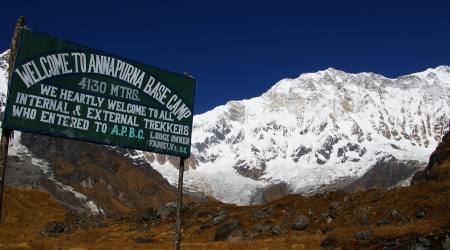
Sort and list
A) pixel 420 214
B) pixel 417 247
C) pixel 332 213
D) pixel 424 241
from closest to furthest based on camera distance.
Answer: pixel 417 247 → pixel 424 241 → pixel 420 214 → pixel 332 213

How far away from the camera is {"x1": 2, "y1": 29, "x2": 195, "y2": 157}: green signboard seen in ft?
45.4

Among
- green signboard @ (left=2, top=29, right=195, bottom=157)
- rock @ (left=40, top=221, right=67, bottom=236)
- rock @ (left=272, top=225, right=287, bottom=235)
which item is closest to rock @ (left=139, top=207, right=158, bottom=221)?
rock @ (left=40, top=221, right=67, bottom=236)

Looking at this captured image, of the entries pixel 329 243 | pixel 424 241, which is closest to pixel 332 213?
pixel 329 243

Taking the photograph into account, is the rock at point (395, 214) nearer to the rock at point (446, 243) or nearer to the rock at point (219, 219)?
the rock at point (446, 243)

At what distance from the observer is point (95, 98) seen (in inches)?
590

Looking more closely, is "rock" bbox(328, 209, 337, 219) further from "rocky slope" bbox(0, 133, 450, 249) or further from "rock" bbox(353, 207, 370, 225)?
"rock" bbox(353, 207, 370, 225)

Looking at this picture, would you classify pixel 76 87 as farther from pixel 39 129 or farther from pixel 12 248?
pixel 12 248

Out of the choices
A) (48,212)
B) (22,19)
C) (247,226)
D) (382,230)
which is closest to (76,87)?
(22,19)

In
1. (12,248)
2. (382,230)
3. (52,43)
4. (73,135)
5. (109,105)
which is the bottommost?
(12,248)

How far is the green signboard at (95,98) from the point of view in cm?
1385

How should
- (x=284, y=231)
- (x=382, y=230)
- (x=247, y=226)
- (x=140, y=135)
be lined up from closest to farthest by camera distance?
(x=140, y=135) < (x=382, y=230) < (x=284, y=231) < (x=247, y=226)

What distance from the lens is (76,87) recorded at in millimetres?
14680

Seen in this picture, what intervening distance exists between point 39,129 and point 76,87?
5.04 feet

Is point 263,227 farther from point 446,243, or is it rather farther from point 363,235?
point 446,243
